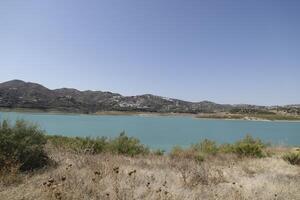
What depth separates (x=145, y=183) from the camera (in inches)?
253

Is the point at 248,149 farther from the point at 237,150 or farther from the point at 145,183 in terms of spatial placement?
the point at 145,183

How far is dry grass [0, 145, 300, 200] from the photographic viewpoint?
518 cm

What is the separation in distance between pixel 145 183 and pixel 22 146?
10.6 ft

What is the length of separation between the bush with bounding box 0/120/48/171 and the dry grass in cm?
52

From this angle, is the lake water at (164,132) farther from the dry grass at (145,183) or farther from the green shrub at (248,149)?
the green shrub at (248,149)

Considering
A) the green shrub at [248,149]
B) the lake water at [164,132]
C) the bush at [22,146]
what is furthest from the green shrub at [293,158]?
the lake water at [164,132]

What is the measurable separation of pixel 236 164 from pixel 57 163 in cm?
520

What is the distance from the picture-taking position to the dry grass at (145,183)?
5180mm

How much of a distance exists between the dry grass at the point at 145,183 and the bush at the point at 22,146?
1.71ft

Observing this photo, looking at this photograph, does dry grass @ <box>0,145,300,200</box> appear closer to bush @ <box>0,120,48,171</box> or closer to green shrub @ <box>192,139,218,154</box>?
bush @ <box>0,120,48,171</box>

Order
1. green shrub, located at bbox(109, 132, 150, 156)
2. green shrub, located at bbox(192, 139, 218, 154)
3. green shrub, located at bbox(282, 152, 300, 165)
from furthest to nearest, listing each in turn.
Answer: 1. green shrub, located at bbox(192, 139, 218, 154)
2. green shrub, located at bbox(109, 132, 150, 156)
3. green shrub, located at bbox(282, 152, 300, 165)

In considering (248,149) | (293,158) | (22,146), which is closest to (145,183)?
(22,146)

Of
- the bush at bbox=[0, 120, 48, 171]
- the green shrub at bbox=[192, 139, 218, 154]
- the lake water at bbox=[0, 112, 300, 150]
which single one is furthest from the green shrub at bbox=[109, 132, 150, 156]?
the bush at bbox=[0, 120, 48, 171]

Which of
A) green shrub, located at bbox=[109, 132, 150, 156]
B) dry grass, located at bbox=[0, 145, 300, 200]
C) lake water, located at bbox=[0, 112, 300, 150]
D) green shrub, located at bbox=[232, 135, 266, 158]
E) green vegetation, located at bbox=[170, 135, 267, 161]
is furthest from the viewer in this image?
lake water, located at bbox=[0, 112, 300, 150]
